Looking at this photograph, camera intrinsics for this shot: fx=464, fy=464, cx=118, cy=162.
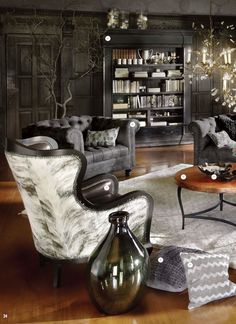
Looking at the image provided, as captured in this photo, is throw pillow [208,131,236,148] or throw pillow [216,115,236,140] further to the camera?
throw pillow [216,115,236,140]

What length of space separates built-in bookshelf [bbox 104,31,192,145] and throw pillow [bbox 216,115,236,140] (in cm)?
247

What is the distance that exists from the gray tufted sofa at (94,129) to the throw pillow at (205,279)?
3.31m

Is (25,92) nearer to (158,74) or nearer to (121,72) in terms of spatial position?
(121,72)

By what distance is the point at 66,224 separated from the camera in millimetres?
3039

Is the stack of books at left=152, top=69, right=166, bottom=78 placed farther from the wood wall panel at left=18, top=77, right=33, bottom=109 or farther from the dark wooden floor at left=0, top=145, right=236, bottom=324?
the dark wooden floor at left=0, top=145, right=236, bottom=324

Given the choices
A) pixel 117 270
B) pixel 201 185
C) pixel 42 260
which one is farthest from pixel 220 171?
pixel 117 270

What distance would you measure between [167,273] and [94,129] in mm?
4212

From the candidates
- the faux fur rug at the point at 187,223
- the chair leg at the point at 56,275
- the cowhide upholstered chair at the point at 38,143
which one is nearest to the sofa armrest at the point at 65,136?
the faux fur rug at the point at 187,223

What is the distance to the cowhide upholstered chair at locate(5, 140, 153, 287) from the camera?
2818 mm

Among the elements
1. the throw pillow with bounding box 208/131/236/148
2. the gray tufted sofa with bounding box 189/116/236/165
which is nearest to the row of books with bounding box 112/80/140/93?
the gray tufted sofa with bounding box 189/116/236/165

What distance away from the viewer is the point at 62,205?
296 centimetres

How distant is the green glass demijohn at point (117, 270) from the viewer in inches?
107

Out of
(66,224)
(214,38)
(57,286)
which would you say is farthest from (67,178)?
(214,38)

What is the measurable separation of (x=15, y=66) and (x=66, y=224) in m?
6.42
